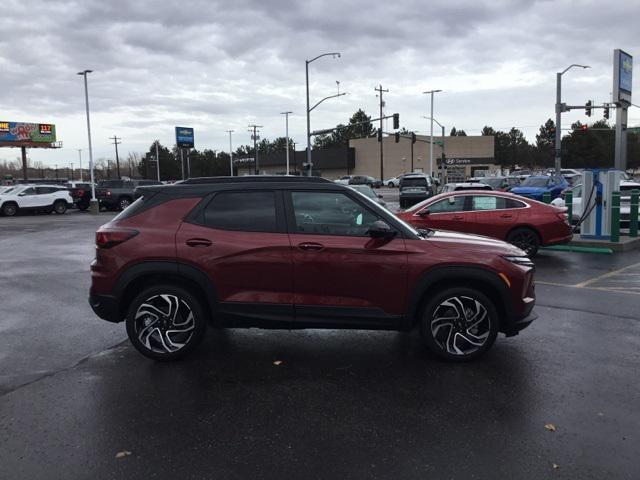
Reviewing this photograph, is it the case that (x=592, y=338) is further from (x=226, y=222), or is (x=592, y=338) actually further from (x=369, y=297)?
(x=226, y=222)

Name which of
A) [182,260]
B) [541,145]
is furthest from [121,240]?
[541,145]

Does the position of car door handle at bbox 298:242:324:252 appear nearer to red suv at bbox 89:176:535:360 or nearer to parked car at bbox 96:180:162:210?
red suv at bbox 89:176:535:360

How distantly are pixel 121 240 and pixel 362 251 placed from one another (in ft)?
7.48

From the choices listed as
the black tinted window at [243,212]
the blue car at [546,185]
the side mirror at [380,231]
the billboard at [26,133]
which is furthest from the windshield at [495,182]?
the billboard at [26,133]

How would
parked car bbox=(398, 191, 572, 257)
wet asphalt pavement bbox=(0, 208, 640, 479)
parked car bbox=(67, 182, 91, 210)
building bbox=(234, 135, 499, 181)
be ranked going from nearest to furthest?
wet asphalt pavement bbox=(0, 208, 640, 479), parked car bbox=(398, 191, 572, 257), parked car bbox=(67, 182, 91, 210), building bbox=(234, 135, 499, 181)

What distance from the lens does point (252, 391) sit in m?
4.67

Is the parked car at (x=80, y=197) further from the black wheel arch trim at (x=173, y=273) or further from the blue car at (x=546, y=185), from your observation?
the black wheel arch trim at (x=173, y=273)

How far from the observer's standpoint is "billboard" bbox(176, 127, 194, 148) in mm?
79812

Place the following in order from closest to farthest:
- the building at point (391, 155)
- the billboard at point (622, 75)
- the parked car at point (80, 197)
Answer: the billboard at point (622, 75), the parked car at point (80, 197), the building at point (391, 155)

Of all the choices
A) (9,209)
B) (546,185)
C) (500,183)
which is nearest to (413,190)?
(500,183)

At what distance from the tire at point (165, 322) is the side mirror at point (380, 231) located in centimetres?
178

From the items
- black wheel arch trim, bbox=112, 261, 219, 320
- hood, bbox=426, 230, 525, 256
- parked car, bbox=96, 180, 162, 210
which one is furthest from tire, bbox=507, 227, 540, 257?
parked car, bbox=96, 180, 162, 210

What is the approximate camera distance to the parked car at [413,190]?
29.4 metres

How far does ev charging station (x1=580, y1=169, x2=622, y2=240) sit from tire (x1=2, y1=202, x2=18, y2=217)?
2877cm
